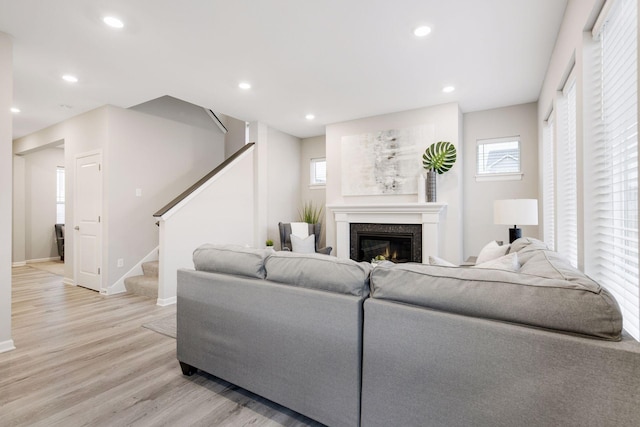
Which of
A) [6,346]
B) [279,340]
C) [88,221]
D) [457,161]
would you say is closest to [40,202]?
[88,221]

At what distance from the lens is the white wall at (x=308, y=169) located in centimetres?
624

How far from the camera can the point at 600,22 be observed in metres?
1.79

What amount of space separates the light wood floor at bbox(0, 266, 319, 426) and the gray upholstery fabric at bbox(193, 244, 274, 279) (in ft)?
2.47

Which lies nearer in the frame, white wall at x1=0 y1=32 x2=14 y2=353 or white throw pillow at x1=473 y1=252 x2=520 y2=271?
white throw pillow at x1=473 y1=252 x2=520 y2=271

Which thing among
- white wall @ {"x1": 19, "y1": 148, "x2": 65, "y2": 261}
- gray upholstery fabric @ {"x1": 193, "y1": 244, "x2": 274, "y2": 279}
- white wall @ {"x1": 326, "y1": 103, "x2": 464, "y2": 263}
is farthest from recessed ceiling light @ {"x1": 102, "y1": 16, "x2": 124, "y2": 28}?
white wall @ {"x1": 19, "y1": 148, "x2": 65, "y2": 261}

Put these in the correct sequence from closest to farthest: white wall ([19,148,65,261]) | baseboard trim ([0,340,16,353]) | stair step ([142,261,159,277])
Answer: baseboard trim ([0,340,16,353]) → stair step ([142,261,159,277]) → white wall ([19,148,65,261])

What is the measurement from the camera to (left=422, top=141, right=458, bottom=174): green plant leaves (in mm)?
4367

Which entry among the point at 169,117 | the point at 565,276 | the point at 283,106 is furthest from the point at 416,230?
the point at 169,117

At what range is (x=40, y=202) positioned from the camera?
22.9 feet

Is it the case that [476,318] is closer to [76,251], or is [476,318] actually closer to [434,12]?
[434,12]

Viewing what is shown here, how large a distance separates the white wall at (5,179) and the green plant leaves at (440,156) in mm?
4476

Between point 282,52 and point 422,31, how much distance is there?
4.12ft

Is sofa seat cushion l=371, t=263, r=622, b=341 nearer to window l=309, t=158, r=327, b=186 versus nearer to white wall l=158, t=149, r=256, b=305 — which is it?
white wall l=158, t=149, r=256, b=305

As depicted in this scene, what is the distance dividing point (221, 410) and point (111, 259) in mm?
3482
